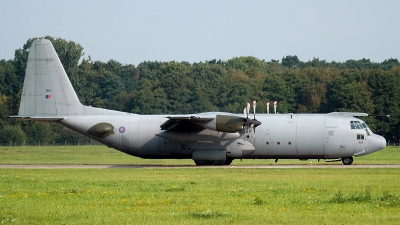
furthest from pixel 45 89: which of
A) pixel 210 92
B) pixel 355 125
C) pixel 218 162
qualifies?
pixel 210 92

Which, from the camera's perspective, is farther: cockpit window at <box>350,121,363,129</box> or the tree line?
the tree line

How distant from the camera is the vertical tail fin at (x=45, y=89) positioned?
39.8m

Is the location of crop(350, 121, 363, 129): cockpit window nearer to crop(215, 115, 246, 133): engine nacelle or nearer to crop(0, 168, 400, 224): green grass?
crop(0, 168, 400, 224): green grass

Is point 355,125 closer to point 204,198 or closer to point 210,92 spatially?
point 204,198

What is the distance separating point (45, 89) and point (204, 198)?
69.6 feet

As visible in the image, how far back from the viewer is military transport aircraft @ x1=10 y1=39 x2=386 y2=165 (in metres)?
A: 37.5

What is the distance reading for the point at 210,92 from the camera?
94500 mm

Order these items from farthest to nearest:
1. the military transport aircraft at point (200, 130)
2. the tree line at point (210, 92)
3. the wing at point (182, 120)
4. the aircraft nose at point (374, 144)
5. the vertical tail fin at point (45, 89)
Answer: the tree line at point (210, 92), the vertical tail fin at point (45, 89), the aircraft nose at point (374, 144), the military transport aircraft at point (200, 130), the wing at point (182, 120)

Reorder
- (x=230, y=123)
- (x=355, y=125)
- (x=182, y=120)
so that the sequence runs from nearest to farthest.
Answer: (x=230, y=123) < (x=182, y=120) < (x=355, y=125)

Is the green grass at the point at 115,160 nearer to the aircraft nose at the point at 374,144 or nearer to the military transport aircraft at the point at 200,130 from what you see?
the aircraft nose at the point at 374,144

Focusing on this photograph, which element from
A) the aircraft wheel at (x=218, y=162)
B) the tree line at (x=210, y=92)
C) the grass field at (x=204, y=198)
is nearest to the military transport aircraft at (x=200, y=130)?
the aircraft wheel at (x=218, y=162)

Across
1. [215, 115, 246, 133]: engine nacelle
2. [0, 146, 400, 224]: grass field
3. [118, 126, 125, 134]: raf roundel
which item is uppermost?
[215, 115, 246, 133]: engine nacelle

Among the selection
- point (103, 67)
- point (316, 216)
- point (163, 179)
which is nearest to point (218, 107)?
point (103, 67)

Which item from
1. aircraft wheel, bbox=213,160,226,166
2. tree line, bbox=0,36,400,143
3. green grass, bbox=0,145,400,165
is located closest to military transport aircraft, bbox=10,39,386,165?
aircraft wheel, bbox=213,160,226,166
